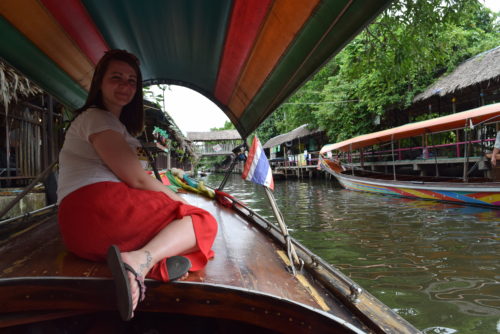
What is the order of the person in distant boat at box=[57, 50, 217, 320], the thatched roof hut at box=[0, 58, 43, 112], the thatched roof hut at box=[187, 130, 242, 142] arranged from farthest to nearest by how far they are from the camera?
the thatched roof hut at box=[187, 130, 242, 142] → the thatched roof hut at box=[0, 58, 43, 112] → the person in distant boat at box=[57, 50, 217, 320]

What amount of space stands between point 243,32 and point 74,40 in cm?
131

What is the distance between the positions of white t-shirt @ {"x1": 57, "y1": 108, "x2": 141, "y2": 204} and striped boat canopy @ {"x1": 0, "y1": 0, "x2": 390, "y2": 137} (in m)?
0.91

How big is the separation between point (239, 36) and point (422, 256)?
3.50 metres

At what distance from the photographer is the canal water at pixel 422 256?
99.1 inches

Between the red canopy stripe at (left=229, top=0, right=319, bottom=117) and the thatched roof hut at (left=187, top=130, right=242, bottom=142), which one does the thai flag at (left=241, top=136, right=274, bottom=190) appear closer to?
the red canopy stripe at (left=229, top=0, right=319, bottom=117)

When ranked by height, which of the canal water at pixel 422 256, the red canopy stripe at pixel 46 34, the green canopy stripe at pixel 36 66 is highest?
the red canopy stripe at pixel 46 34

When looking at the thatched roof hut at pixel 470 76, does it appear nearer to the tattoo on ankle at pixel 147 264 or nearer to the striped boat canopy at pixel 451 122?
the striped boat canopy at pixel 451 122

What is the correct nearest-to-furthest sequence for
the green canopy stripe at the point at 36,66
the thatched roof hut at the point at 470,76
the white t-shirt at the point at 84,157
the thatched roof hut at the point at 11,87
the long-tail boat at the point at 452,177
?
the white t-shirt at the point at 84,157 → the green canopy stripe at the point at 36,66 → the thatched roof hut at the point at 11,87 → the long-tail boat at the point at 452,177 → the thatched roof hut at the point at 470,76

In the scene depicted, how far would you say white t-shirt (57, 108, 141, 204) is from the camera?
1364 mm

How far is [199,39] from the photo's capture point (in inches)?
95.4

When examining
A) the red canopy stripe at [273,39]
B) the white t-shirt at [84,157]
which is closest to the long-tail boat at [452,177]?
the red canopy stripe at [273,39]

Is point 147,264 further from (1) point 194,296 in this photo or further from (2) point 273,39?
(2) point 273,39

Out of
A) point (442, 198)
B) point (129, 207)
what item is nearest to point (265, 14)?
point (129, 207)

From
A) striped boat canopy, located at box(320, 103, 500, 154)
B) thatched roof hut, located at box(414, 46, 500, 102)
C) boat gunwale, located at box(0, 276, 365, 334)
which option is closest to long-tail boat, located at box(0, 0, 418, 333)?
boat gunwale, located at box(0, 276, 365, 334)
